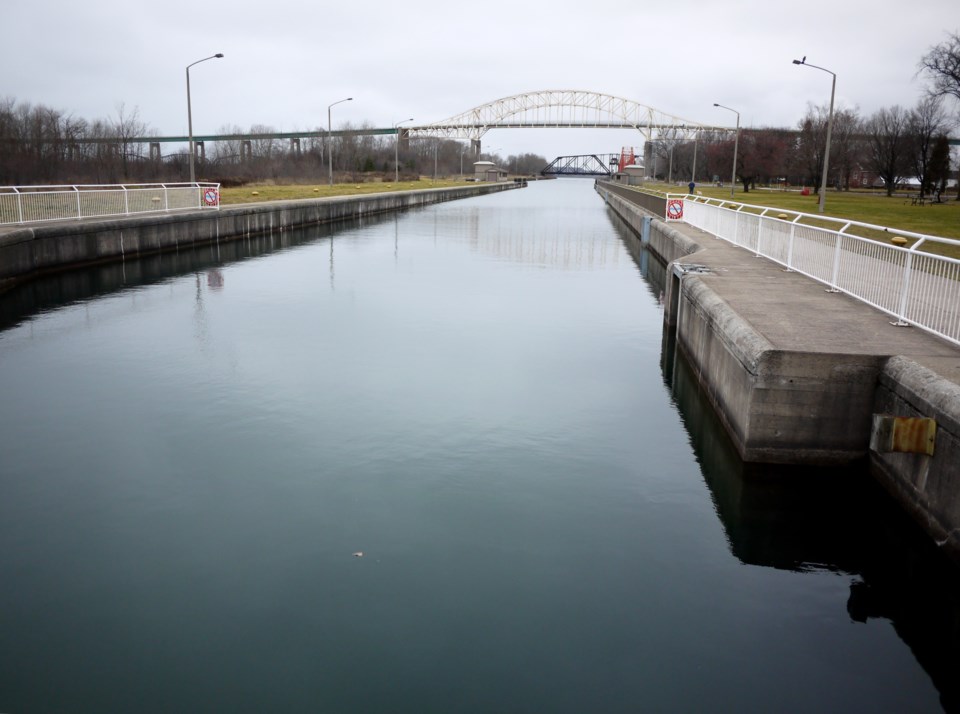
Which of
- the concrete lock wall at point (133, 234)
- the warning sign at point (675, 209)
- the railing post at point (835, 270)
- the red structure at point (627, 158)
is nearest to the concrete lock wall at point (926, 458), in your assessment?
the railing post at point (835, 270)

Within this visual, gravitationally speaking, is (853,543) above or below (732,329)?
below

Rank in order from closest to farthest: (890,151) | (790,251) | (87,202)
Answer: (790,251) < (87,202) < (890,151)

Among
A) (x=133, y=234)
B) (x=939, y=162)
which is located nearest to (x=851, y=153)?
(x=939, y=162)

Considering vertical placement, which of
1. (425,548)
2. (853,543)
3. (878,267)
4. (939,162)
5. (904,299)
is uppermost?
(939,162)

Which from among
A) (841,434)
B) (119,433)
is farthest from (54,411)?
(841,434)

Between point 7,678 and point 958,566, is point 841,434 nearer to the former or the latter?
point 958,566

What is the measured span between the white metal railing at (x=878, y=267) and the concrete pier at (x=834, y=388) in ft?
0.76

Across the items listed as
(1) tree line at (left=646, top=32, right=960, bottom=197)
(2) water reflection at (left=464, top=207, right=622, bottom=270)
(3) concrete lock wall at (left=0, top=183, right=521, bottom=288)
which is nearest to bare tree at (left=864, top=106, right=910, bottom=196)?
(1) tree line at (left=646, top=32, right=960, bottom=197)

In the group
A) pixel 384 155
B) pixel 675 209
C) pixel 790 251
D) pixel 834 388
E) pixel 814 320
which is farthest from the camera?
pixel 384 155

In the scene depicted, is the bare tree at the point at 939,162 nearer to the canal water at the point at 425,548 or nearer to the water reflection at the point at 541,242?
the water reflection at the point at 541,242

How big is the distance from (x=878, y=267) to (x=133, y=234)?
77.8 ft

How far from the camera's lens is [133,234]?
27406mm

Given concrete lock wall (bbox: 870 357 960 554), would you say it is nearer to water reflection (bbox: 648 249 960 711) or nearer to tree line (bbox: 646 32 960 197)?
water reflection (bbox: 648 249 960 711)

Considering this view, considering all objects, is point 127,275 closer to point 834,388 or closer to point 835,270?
point 835,270
